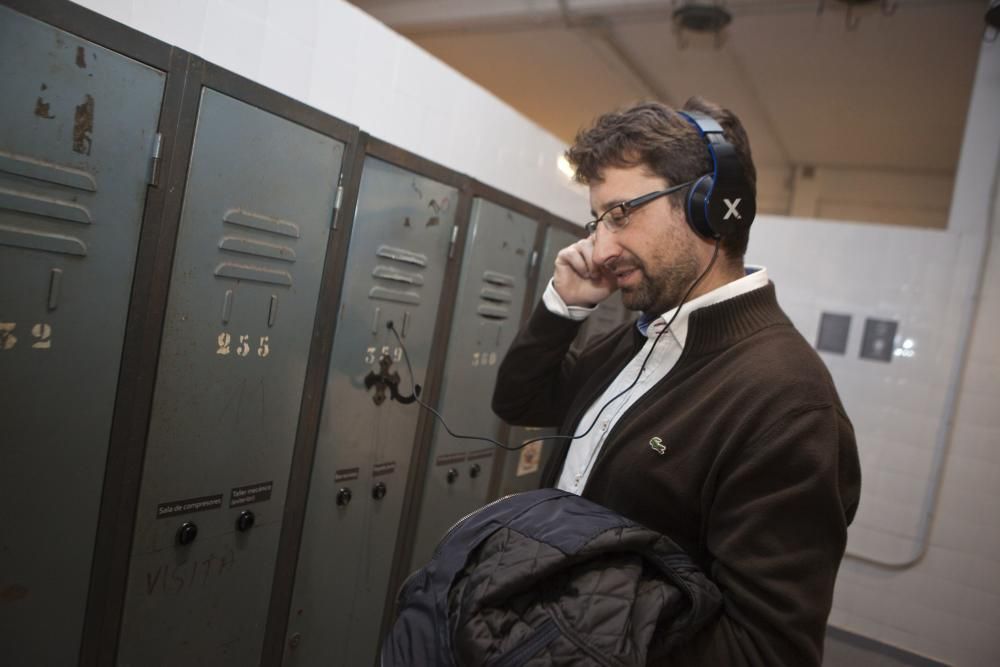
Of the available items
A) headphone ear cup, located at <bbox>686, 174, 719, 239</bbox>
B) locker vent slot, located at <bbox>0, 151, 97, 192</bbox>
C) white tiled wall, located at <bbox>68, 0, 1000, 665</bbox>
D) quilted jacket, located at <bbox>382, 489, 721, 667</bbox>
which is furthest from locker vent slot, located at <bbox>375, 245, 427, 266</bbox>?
quilted jacket, located at <bbox>382, 489, 721, 667</bbox>

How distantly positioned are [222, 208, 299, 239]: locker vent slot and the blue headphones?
38.9 inches

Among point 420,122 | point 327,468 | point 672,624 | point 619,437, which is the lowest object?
point 327,468

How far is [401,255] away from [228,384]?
0.65m

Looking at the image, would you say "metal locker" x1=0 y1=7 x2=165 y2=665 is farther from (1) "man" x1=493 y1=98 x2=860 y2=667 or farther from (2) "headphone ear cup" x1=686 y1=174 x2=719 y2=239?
(2) "headphone ear cup" x1=686 y1=174 x2=719 y2=239

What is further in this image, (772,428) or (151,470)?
(151,470)

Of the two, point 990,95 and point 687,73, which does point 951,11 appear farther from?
point 687,73

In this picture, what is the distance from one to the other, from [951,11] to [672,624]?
393cm

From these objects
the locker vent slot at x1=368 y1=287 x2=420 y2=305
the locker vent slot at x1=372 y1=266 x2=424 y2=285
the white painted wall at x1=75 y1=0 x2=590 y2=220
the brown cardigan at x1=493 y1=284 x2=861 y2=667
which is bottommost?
the brown cardigan at x1=493 y1=284 x2=861 y2=667

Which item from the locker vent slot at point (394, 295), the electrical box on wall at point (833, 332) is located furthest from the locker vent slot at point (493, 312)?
the electrical box on wall at point (833, 332)

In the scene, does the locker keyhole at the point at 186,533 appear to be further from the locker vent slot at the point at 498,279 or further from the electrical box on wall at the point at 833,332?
the electrical box on wall at the point at 833,332

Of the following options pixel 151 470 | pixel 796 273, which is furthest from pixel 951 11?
pixel 151 470

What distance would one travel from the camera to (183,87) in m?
1.30

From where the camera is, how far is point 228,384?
1531mm

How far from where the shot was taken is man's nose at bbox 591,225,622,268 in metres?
1.14
